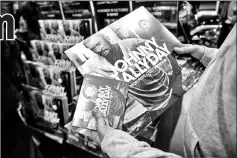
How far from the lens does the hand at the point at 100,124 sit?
0.68 m

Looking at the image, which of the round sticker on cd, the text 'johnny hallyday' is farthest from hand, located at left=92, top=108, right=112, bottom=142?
the round sticker on cd

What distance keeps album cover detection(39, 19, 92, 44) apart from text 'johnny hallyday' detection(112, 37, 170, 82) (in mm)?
371

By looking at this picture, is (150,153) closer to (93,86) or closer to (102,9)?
(93,86)

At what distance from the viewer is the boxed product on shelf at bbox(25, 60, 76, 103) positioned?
1116 millimetres

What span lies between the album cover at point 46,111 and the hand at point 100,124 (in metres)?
0.44

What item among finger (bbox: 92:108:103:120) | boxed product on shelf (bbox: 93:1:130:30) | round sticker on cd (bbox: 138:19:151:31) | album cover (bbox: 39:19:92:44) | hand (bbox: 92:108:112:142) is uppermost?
boxed product on shelf (bbox: 93:1:130:30)

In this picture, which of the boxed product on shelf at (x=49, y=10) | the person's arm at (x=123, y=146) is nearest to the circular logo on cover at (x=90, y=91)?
the person's arm at (x=123, y=146)

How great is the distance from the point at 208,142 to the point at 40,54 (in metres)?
1.06

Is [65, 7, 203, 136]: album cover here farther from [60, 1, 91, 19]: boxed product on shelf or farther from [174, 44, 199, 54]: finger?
[60, 1, 91, 19]: boxed product on shelf

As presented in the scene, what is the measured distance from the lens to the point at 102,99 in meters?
0.77

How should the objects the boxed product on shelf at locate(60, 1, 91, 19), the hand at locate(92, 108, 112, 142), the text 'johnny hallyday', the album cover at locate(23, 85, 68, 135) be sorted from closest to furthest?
the hand at locate(92, 108, 112, 142)
the text 'johnny hallyday'
the boxed product on shelf at locate(60, 1, 91, 19)
the album cover at locate(23, 85, 68, 135)

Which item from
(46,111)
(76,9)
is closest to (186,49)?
(76,9)

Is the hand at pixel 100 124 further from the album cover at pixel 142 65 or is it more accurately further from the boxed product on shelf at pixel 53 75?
the boxed product on shelf at pixel 53 75

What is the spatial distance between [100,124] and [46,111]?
66 centimetres
